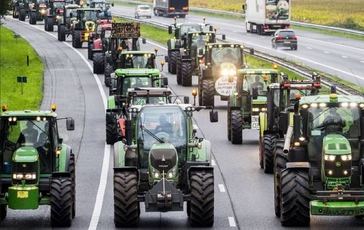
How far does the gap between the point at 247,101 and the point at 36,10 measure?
256ft

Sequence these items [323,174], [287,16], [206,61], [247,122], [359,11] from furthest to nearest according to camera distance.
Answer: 1. [359,11]
2. [287,16]
3. [206,61]
4. [247,122]
5. [323,174]

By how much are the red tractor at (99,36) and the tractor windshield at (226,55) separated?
17.6 metres

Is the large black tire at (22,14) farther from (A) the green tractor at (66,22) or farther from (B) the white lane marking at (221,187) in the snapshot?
(B) the white lane marking at (221,187)

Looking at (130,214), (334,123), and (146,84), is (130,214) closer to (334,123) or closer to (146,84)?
(334,123)

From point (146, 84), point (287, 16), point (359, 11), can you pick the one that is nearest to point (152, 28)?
point (287, 16)

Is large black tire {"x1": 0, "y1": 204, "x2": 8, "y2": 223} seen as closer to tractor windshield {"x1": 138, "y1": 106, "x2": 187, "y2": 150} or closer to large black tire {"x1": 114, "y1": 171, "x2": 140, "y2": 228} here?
large black tire {"x1": 114, "y1": 171, "x2": 140, "y2": 228}

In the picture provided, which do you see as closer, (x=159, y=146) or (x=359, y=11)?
(x=159, y=146)

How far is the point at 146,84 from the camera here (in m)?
45.7

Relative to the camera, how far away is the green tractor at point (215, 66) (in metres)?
55.6

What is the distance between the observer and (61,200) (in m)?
26.8

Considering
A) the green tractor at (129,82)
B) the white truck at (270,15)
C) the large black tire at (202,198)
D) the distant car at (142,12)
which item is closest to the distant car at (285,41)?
the white truck at (270,15)

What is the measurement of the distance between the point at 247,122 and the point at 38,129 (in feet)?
55.0

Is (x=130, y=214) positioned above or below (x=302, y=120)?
below

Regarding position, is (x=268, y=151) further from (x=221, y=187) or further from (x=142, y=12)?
(x=142, y=12)
